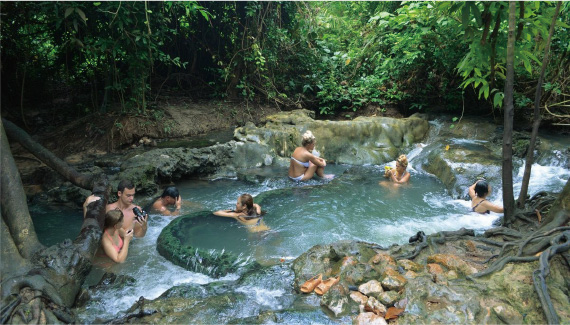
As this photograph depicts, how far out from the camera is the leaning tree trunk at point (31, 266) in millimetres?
2887

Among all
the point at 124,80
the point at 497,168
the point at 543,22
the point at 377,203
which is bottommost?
the point at 377,203

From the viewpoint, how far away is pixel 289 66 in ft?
42.2

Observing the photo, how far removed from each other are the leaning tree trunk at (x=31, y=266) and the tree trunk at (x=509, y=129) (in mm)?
4441

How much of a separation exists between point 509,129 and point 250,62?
9073mm

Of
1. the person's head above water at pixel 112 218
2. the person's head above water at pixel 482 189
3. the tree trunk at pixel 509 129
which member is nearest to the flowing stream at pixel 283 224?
the person's head above water at pixel 482 189

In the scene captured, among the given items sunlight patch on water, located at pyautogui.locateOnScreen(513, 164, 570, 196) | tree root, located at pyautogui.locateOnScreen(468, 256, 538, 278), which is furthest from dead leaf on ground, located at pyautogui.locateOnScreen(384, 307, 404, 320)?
sunlight patch on water, located at pyautogui.locateOnScreen(513, 164, 570, 196)

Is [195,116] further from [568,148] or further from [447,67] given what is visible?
[568,148]

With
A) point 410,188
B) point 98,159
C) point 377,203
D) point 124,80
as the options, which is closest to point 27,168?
point 98,159

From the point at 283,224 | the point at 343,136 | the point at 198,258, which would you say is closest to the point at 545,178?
the point at 343,136

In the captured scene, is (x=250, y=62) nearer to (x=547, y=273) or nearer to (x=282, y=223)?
(x=282, y=223)

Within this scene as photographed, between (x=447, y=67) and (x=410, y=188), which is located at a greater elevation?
(x=447, y=67)

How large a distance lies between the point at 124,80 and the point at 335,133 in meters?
5.36

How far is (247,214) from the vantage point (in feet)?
19.2

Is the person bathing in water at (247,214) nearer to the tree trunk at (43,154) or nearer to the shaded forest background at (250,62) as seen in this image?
the tree trunk at (43,154)
